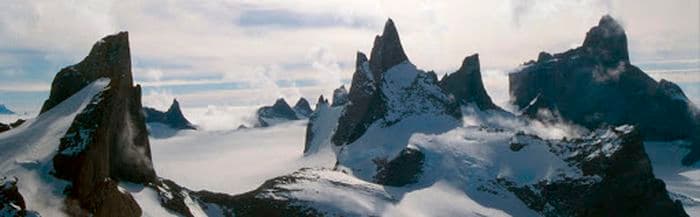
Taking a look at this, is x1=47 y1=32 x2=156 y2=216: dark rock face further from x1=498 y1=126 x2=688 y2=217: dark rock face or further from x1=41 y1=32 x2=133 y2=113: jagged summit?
x1=498 y1=126 x2=688 y2=217: dark rock face

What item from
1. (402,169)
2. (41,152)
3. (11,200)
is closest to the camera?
(11,200)

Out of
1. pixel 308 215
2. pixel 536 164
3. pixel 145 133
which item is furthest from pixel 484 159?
pixel 145 133

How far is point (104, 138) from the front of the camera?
7738 centimetres

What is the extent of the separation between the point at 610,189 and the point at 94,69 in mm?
95040

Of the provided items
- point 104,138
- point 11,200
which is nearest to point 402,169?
point 104,138

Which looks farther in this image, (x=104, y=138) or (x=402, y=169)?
(x=402, y=169)

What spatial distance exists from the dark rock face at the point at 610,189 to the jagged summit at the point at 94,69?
8616cm

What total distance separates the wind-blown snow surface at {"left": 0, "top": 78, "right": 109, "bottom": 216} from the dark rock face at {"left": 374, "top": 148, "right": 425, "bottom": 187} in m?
80.1

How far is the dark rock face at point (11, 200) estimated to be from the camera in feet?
195

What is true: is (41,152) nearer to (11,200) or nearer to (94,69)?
(11,200)

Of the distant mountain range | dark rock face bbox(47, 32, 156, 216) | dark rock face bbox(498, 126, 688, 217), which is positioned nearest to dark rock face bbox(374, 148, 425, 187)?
the distant mountain range

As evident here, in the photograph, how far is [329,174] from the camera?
5325 inches

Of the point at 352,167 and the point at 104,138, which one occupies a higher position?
the point at 104,138

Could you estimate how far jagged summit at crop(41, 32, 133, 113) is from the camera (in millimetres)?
90688
